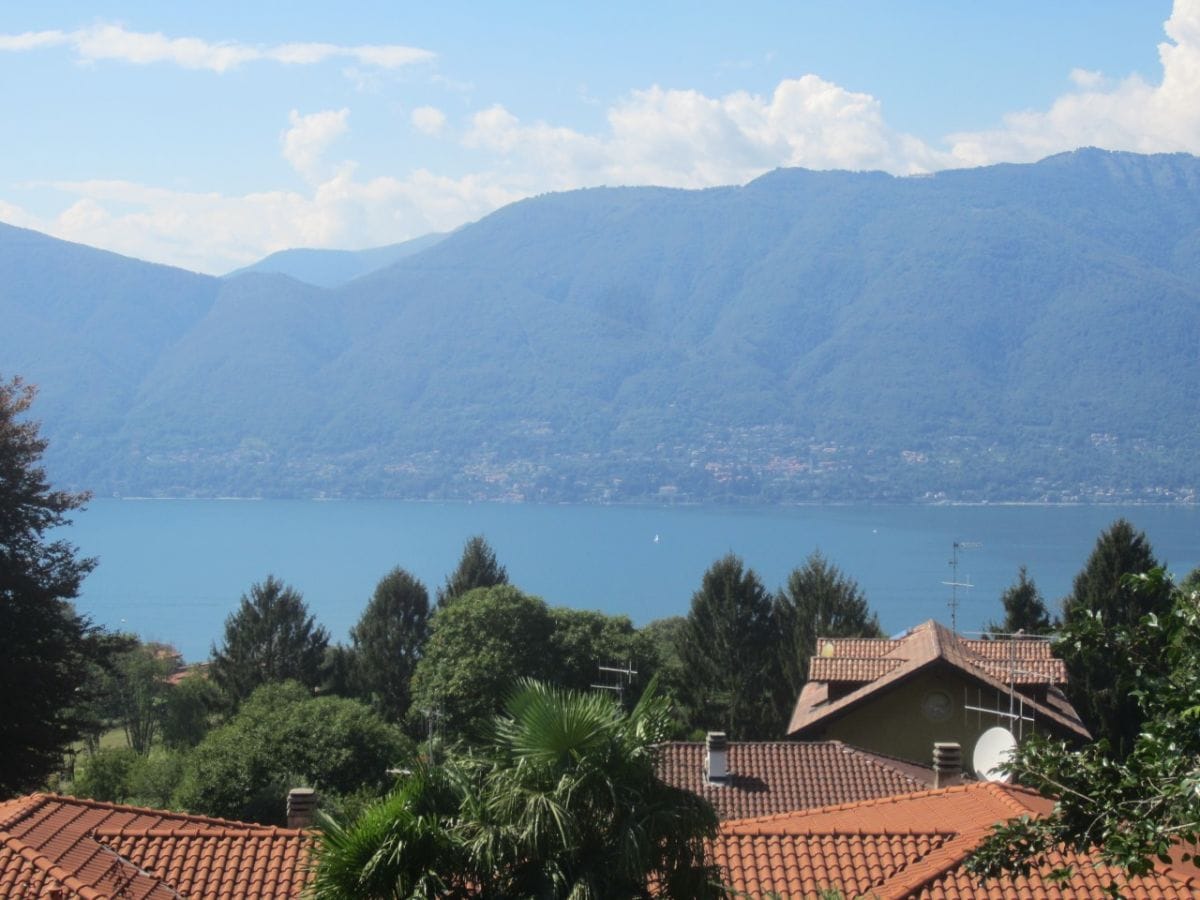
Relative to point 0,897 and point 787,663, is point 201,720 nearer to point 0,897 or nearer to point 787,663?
point 787,663

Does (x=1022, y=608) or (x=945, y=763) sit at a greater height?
(x=945, y=763)

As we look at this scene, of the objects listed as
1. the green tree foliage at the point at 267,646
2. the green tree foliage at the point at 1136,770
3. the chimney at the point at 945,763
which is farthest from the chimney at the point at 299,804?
the green tree foliage at the point at 267,646

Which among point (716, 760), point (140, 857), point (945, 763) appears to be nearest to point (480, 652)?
point (716, 760)

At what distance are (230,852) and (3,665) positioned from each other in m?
7.89

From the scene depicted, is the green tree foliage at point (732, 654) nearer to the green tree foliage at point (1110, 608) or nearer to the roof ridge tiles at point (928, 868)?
the green tree foliage at point (1110, 608)

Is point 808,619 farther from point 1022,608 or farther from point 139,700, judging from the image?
point 139,700

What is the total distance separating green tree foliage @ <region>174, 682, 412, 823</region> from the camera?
22.7 m

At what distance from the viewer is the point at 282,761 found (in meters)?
23.4

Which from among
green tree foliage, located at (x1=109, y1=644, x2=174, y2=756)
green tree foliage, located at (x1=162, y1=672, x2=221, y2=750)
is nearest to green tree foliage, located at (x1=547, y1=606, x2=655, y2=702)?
green tree foliage, located at (x1=162, y1=672, x2=221, y2=750)

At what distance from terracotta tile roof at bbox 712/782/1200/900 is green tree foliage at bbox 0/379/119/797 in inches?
405

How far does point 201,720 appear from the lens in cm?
4466

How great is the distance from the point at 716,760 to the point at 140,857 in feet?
31.0

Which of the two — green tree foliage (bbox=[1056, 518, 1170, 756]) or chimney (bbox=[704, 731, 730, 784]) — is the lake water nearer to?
green tree foliage (bbox=[1056, 518, 1170, 756])

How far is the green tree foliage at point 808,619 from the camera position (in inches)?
1586
